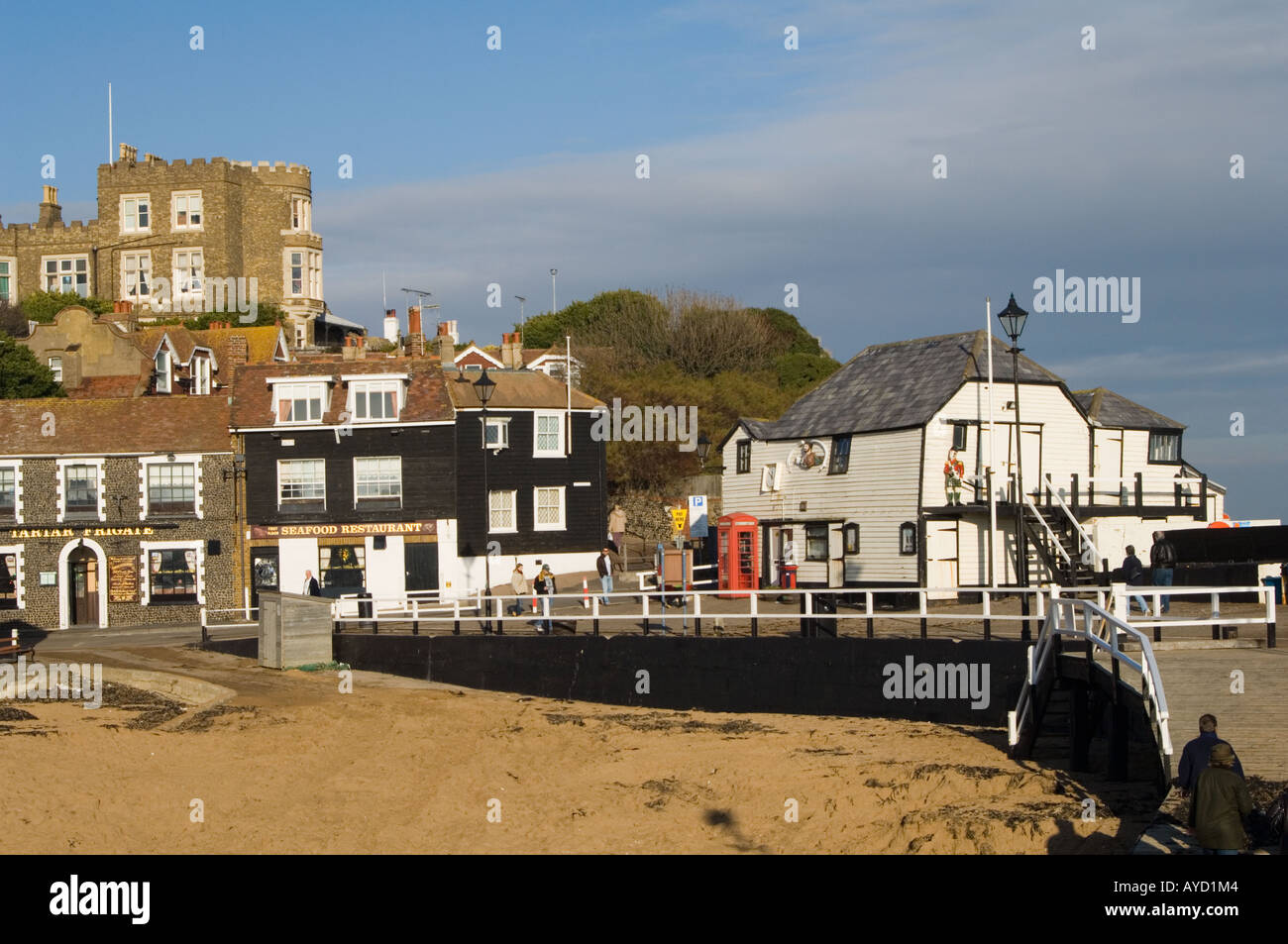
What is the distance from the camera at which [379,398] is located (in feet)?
161

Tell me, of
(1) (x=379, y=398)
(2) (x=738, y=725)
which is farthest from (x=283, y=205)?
(2) (x=738, y=725)

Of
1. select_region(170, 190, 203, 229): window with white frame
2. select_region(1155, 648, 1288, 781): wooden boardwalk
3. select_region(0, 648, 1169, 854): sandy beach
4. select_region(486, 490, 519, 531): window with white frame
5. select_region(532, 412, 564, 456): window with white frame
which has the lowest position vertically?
select_region(0, 648, 1169, 854): sandy beach

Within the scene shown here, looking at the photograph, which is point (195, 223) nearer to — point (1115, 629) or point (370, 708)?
point (370, 708)

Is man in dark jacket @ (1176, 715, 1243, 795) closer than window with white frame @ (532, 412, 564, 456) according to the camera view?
Yes

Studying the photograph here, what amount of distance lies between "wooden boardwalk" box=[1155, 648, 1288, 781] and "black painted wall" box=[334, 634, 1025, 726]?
4.93 m

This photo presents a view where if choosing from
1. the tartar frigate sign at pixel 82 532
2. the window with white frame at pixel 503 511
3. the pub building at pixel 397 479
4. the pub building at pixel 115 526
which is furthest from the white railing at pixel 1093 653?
the tartar frigate sign at pixel 82 532

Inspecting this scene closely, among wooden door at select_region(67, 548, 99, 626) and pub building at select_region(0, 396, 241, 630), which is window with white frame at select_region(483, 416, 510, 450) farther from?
wooden door at select_region(67, 548, 99, 626)

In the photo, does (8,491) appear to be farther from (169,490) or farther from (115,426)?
(169,490)

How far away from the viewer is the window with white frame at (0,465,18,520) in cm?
4756

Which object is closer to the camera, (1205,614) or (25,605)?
(1205,614)

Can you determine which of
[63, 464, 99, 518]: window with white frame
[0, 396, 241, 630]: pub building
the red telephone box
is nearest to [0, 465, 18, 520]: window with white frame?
[0, 396, 241, 630]: pub building

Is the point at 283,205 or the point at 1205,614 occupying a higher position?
the point at 283,205

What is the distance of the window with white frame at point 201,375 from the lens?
56.8m
